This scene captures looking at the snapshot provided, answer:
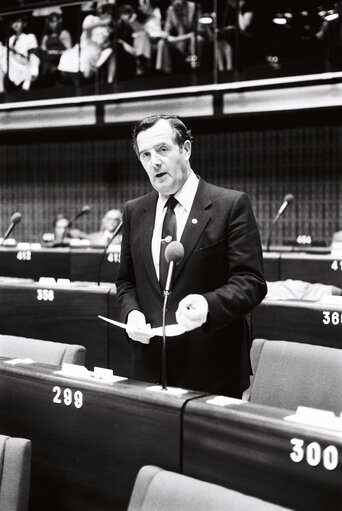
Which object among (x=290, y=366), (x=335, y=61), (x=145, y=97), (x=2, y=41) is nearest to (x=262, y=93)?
(x=335, y=61)

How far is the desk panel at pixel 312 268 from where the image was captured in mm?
4809

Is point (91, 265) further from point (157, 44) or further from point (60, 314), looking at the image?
point (157, 44)

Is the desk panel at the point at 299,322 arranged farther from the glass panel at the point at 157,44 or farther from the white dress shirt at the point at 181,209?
the glass panel at the point at 157,44

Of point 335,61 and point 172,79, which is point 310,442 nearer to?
point 335,61

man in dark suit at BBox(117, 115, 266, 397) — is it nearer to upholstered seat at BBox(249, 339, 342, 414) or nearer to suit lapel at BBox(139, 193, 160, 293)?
suit lapel at BBox(139, 193, 160, 293)

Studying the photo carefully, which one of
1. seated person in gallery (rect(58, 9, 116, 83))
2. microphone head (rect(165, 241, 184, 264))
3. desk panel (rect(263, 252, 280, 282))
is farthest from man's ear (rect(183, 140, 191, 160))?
seated person in gallery (rect(58, 9, 116, 83))

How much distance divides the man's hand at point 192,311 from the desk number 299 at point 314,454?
47 centimetres

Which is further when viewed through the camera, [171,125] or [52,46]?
[52,46]

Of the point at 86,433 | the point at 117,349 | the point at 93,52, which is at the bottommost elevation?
the point at 117,349

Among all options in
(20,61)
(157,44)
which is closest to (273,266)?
(157,44)

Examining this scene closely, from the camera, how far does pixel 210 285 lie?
212cm

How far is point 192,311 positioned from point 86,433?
1.54 feet

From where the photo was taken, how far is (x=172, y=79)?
8422 mm

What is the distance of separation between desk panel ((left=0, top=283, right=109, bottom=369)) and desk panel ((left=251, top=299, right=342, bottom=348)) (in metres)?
0.96
